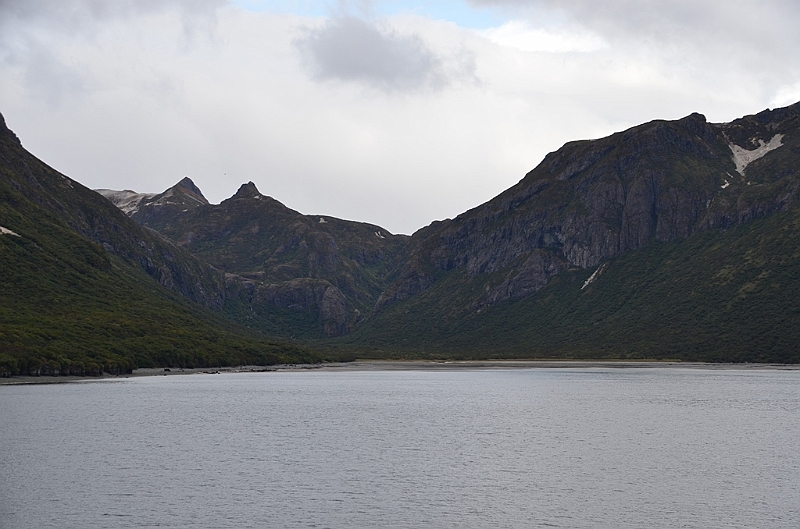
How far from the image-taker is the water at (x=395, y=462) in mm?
52375

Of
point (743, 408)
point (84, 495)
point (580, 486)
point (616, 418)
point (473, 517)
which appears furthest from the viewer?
point (743, 408)

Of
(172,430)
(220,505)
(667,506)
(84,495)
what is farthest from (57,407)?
(667,506)

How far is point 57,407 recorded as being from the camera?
110 meters

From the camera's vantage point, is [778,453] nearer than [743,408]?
Yes

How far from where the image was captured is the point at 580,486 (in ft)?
202

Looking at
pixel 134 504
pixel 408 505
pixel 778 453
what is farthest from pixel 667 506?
pixel 134 504

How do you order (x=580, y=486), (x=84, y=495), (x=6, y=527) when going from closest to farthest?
(x=6, y=527) → (x=84, y=495) → (x=580, y=486)

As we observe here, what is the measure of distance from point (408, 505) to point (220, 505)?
494 inches

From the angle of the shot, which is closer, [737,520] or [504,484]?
[737,520]

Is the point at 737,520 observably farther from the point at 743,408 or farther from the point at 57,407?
the point at 57,407

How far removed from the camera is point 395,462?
7162cm

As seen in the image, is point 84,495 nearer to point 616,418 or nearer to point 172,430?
point 172,430

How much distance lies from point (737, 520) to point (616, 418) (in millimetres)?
56477

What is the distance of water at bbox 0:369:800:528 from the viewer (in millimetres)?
52375
